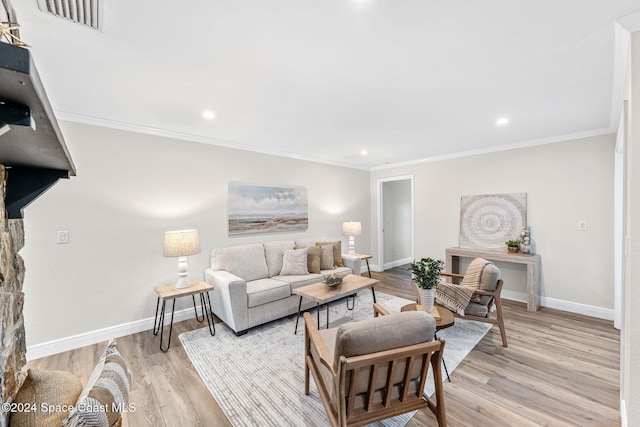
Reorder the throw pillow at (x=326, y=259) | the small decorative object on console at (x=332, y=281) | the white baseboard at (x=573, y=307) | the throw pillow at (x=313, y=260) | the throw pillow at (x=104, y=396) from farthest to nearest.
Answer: the throw pillow at (x=326, y=259)
the throw pillow at (x=313, y=260)
the white baseboard at (x=573, y=307)
the small decorative object on console at (x=332, y=281)
the throw pillow at (x=104, y=396)

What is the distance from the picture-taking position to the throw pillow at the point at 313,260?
12.8 feet

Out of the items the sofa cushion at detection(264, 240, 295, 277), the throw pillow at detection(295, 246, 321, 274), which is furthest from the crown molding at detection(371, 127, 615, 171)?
the sofa cushion at detection(264, 240, 295, 277)

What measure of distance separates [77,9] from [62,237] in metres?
2.25

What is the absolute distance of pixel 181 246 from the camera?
115 inches

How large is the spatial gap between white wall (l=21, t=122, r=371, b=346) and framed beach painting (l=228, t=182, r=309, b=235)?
135mm

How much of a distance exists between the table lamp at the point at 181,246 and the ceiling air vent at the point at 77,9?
1.99m

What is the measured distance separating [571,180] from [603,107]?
1.23 m

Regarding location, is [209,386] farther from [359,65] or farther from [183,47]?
[359,65]

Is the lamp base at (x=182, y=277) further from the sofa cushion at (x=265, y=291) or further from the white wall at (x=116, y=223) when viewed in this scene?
the sofa cushion at (x=265, y=291)

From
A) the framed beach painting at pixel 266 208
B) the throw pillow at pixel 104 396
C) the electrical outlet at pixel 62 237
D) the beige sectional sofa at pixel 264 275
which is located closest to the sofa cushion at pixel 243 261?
the beige sectional sofa at pixel 264 275

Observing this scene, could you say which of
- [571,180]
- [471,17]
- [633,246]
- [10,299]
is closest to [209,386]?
[10,299]

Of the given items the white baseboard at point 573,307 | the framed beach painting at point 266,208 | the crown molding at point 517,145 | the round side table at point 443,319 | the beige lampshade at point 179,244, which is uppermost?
the crown molding at point 517,145

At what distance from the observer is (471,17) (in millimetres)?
1456

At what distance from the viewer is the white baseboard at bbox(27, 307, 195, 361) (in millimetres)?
2533
